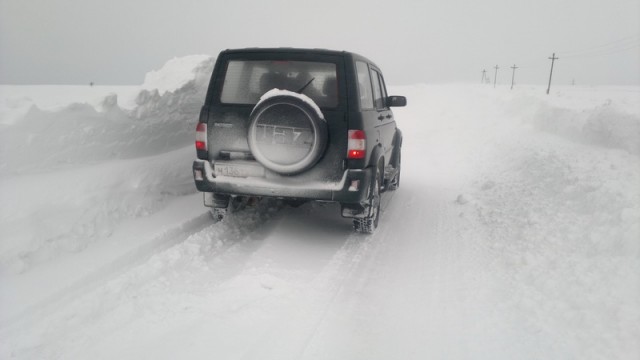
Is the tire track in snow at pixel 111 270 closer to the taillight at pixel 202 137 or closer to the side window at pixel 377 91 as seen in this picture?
the taillight at pixel 202 137

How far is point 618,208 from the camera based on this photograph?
15.6 ft

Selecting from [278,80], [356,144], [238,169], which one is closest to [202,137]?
[238,169]

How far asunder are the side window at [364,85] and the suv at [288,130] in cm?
5

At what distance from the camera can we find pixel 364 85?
16.3 ft

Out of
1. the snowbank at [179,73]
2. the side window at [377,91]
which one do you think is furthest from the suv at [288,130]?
the snowbank at [179,73]

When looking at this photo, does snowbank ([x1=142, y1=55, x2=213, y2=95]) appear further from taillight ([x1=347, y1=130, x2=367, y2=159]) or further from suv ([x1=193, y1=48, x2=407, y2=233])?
taillight ([x1=347, y1=130, x2=367, y2=159])

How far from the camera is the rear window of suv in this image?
4.38 m

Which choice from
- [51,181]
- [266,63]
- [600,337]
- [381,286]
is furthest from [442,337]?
[51,181]

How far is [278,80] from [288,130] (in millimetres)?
724

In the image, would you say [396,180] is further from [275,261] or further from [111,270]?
[111,270]

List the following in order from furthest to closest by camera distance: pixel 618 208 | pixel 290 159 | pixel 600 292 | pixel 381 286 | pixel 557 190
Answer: pixel 557 190
pixel 618 208
pixel 290 159
pixel 381 286
pixel 600 292

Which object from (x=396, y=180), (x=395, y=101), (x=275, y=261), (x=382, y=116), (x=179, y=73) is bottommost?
(x=396, y=180)

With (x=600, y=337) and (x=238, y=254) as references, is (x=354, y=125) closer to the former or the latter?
(x=238, y=254)

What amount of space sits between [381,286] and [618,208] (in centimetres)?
304
